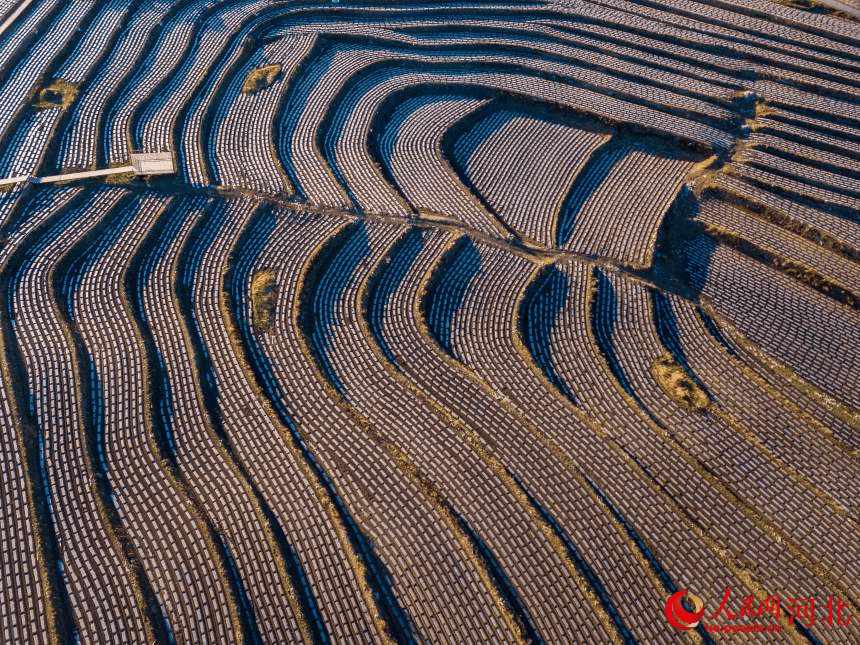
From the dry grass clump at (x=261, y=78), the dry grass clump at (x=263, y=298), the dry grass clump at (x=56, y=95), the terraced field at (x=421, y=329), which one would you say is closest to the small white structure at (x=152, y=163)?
the terraced field at (x=421, y=329)

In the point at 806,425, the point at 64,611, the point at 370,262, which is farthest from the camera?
the point at 370,262

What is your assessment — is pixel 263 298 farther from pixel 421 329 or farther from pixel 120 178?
pixel 120 178

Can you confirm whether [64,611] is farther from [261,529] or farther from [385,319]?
[385,319]

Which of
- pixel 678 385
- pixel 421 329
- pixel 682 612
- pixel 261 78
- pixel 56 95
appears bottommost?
pixel 682 612

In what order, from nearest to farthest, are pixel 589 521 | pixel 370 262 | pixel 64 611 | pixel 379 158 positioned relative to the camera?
pixel 64 611
pixel 589 521
pixel 370 262
pixel 379 158

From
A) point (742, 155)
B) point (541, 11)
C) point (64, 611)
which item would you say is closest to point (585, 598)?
point (64, 611)

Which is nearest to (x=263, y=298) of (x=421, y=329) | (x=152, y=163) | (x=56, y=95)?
(x=421, y=329)
